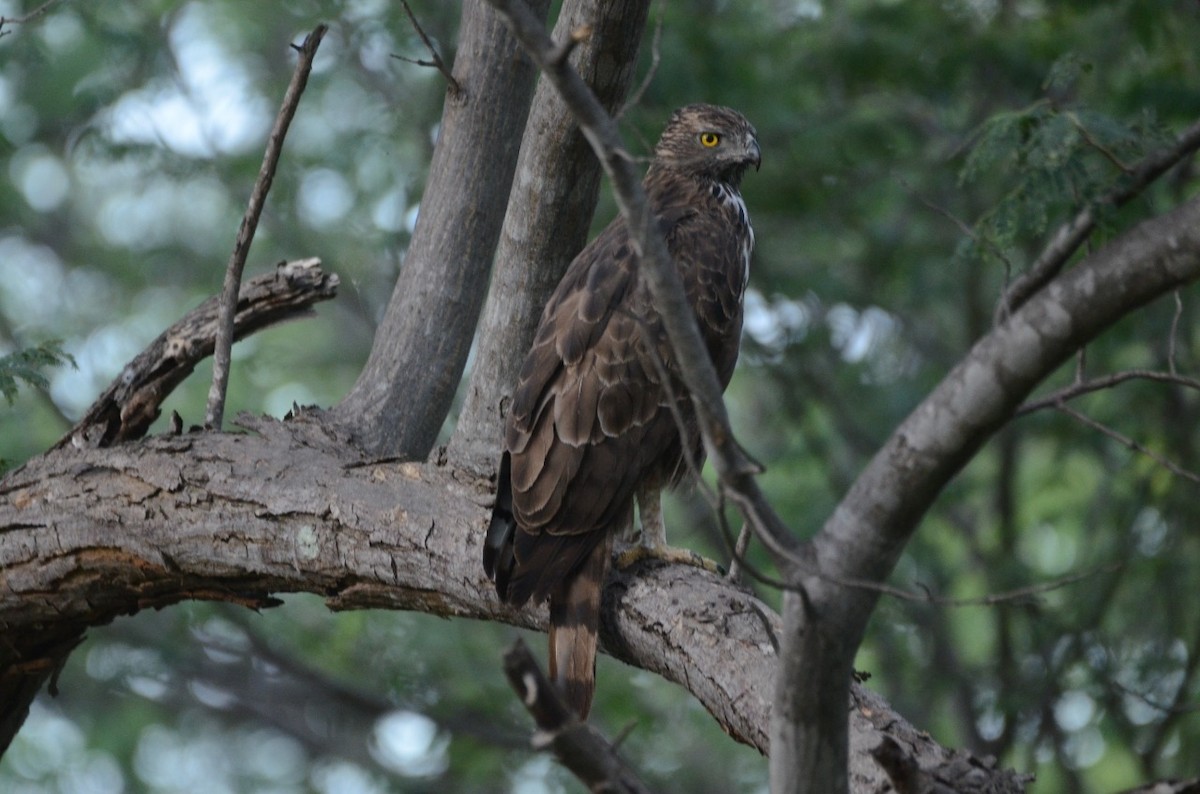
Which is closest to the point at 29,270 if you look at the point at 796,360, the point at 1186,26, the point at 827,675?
the point at 796,360

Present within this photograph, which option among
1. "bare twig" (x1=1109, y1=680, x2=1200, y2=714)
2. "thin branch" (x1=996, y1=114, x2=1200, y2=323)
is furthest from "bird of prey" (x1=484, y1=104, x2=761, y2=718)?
"bare twig" (x1=1109, y1=680, x2=1200, y2=714)

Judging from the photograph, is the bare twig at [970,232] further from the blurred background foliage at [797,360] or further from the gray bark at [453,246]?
the blurred background foliage at [797,360]

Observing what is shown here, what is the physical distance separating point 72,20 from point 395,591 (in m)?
5.15

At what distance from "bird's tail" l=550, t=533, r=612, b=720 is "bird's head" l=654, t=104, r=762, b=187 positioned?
6.25 ft

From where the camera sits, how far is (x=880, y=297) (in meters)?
8.45

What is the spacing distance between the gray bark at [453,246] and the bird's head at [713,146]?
29.1 inches

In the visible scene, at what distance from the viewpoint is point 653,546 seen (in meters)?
3.77

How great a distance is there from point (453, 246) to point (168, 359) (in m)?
0.97

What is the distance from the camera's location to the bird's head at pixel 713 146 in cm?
482

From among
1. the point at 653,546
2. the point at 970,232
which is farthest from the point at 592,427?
the point at 970,232

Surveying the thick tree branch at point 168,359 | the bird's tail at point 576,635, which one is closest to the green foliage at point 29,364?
the thick tree branch at point 168,359

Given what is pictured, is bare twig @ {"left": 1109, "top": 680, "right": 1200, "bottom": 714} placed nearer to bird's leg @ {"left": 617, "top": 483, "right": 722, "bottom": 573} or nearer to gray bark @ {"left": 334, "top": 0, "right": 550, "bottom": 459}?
bird's leg @ {"left": 617, "top": 483, "right": 722, "bottom": 573}

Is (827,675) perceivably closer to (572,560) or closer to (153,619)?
(572,560)

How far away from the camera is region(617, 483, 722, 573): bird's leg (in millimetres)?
3641
